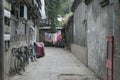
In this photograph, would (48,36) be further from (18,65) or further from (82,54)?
(18,65)

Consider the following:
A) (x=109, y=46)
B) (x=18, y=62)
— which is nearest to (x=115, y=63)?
(x=109, y=46)

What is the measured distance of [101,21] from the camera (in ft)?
36.1

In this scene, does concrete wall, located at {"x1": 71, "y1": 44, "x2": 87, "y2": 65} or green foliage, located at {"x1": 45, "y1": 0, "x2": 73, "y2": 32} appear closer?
concrete wall, located at {"x1": 71, "y1": 44, "x2": 87, "y2": 65}

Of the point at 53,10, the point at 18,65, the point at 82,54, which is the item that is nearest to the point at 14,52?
the point at 18,65

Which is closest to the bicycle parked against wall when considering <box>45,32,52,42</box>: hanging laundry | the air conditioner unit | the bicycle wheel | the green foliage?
the bicycle wheel

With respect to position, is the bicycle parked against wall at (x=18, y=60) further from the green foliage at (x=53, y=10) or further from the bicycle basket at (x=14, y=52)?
the green foliage at (x=53, y=10)

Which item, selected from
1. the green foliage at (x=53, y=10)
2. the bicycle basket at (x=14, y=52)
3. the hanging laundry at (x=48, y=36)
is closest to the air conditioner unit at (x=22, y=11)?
the bicycle basket at (x=14, y=52)

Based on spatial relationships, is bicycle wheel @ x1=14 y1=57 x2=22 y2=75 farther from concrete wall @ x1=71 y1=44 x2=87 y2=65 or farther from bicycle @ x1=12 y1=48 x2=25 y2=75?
concrete wall @ x1=71 y1=44 x2=87 y2=65

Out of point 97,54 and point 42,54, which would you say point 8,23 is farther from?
point 42,54

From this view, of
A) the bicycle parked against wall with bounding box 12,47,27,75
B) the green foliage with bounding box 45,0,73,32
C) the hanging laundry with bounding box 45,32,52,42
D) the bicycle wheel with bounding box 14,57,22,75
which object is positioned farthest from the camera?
the hanging laundry with bounding box 45,32,52,42

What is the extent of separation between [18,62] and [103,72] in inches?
169

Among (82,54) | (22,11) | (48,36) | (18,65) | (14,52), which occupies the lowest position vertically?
(18,65)

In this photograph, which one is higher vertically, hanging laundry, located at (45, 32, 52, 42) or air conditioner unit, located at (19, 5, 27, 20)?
air conditioner unit, located at (19, 5, 27, 20)

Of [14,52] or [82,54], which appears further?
[82,54]
